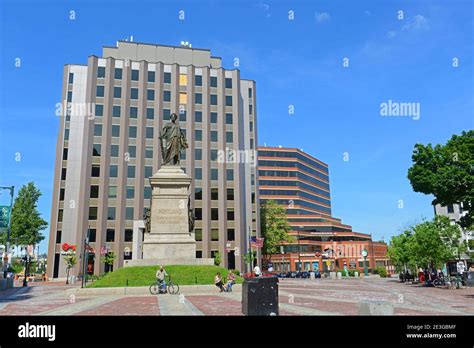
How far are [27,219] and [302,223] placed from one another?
69856 millimetres

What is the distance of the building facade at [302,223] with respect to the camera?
4157 inches

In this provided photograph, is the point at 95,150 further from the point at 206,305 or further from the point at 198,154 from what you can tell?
the point at 206,305

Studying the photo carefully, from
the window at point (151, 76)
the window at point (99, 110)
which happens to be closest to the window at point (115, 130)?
the window at point (99, 110)

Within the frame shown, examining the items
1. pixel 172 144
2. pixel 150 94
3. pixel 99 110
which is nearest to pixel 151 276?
pixel 172 144

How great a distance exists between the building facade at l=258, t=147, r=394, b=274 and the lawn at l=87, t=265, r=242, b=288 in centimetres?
7757

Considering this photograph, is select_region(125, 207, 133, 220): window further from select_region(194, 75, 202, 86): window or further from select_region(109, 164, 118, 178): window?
select_region(194, 75, 202, 86): window

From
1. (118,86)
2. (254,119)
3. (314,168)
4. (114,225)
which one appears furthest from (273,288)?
(314,168)

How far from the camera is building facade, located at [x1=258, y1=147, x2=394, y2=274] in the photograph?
105581mm

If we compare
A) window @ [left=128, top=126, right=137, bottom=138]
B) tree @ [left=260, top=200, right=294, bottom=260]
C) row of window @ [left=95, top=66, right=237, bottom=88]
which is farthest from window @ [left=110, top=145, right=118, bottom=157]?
tree @ [left=260, top=200, right=294, bottom=260]

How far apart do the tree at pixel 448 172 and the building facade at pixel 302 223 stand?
68.2 m

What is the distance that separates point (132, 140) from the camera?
68.1m

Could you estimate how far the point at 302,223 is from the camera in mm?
109812

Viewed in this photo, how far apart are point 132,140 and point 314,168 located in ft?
241
